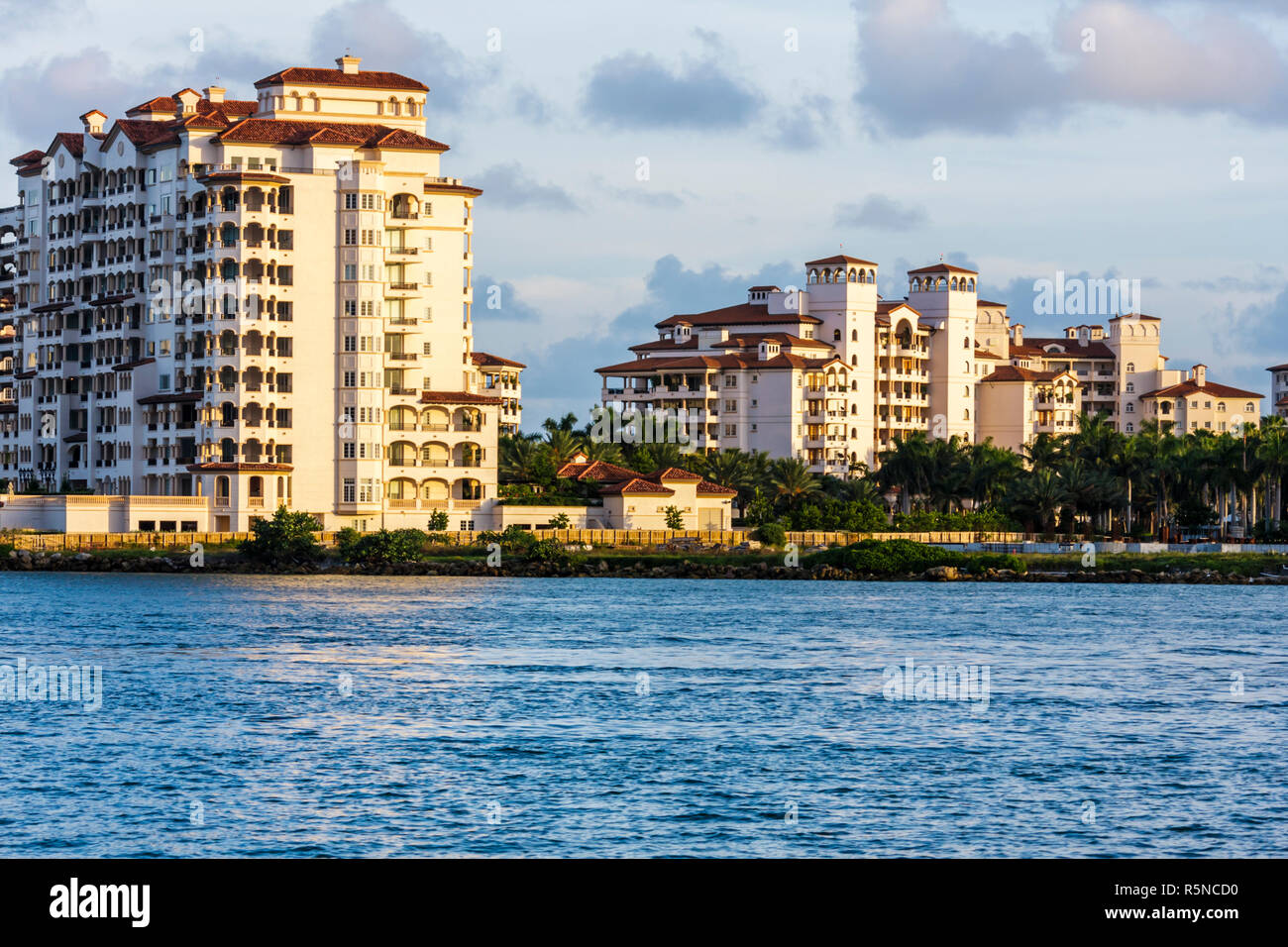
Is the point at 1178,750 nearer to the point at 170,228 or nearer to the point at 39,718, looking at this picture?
the point at 39,718

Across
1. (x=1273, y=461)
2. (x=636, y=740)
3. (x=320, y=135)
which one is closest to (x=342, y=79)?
(x=320, y=135)

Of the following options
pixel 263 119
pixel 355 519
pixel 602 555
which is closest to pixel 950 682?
pixel 602 555

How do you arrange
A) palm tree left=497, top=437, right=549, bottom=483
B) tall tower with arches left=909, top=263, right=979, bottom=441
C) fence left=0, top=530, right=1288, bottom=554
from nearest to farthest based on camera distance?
fence left=0, top=530, right=1288, bottom=554 < palm tree left=497, top=437, right=549, bottom=483 < tall tower with arches left=909, top=263, right=979, bottom=441

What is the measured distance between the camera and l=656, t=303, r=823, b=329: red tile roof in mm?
184125

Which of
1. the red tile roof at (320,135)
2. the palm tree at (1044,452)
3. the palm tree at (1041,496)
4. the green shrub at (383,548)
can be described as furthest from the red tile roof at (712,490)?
the red tile roof at (320,135)

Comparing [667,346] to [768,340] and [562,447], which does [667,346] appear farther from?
[562,447]

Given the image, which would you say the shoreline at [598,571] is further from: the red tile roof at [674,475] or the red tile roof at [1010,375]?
the red tile roof at [1010,375]

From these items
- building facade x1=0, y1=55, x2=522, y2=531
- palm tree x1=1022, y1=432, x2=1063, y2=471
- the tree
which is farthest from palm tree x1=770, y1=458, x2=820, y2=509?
the tree

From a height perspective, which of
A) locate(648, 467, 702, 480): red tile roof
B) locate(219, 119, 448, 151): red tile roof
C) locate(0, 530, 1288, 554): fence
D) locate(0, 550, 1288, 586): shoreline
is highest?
locate(219, 119, 448, 151): red tile roof

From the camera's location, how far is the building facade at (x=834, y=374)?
579 ft

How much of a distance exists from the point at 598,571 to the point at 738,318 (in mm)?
65779

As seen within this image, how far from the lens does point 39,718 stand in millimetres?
45938

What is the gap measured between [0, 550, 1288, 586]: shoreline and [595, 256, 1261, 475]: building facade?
46.1 m

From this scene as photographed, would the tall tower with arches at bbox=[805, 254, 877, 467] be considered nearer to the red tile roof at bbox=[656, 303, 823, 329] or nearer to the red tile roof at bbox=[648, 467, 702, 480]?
the red tile roof at bbox=[656, 303, 823, 329]
